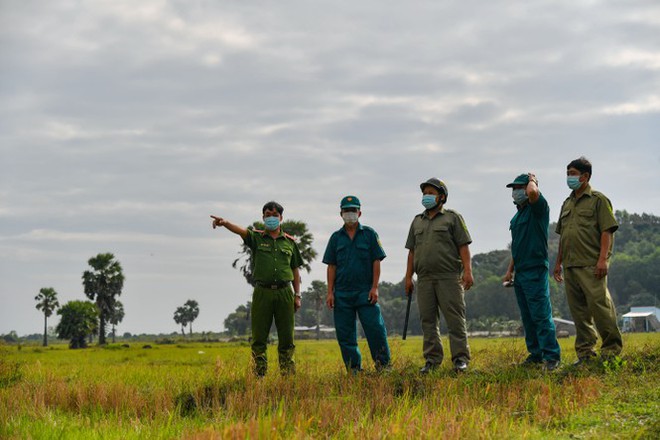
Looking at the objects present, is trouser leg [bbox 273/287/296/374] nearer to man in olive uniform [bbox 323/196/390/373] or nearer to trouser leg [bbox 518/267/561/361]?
man in olive uniform [bbox 323/196/390/373]

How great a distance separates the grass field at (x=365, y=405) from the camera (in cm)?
567

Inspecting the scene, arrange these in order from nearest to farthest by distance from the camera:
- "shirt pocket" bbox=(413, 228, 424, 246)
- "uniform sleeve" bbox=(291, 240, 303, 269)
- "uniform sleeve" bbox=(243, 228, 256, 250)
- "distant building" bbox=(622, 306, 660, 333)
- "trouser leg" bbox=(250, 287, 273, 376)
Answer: "shirt pocket" bbox=(413, 228, 424, 246) < "trouser leg" bbox=(250, 287, 273, 376) < "uniform sleeve" bbox=(243, 228, 256, 250) < "uniform sleeve" bbox=(291, 240, 303, 269) < "distant building" bbox=(622, 306, 660, 333)

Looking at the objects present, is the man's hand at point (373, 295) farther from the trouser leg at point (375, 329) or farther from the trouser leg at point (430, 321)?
the trouser leg at point (430, 321)

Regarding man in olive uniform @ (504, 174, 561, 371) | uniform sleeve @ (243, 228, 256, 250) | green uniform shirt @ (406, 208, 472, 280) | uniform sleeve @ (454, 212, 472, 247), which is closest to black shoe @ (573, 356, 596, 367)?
man in olive uniform @ (504, 174, 561, 371)

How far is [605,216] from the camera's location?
28.2 feet

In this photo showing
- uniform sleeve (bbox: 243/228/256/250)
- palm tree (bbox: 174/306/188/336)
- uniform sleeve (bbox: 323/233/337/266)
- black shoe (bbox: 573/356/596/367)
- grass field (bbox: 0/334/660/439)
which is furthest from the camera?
palm tree (bbox: 174/306/188/336)

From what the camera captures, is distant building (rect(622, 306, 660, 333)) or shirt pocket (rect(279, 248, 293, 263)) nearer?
shirt pocket (rect(279, 248, 293, 263))

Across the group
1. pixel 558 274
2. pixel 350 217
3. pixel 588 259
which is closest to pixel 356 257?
pixel 350 217

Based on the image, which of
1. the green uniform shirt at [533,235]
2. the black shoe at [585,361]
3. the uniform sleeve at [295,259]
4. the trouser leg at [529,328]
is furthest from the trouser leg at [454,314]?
the uniform sleeve at [295,259]

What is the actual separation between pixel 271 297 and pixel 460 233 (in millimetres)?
2433

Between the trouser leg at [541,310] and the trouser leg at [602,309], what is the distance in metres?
0.44

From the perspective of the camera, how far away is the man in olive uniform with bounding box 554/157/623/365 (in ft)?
28.1

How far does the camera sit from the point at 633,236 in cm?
15612

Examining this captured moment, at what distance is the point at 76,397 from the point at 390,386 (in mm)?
3516
